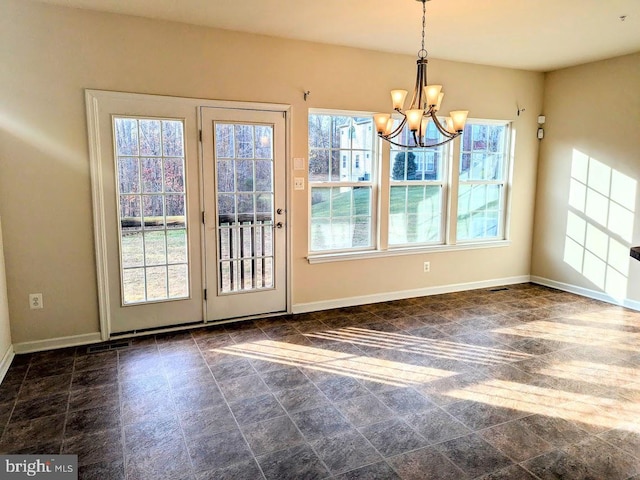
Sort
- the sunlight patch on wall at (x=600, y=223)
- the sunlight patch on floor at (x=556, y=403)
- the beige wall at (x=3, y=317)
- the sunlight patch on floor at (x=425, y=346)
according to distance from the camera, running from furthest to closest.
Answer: the sunlight patch on wall at (x=600, y=223), the sunlight patch on floor at (x=425, y=346), the beige wall at (x=3, y=317), the sunlight patch on floor at (x=556, y=403)

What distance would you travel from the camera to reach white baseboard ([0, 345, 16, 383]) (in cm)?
304

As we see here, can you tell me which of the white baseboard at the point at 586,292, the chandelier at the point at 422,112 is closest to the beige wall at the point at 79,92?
the chandelier at the point at 422,112

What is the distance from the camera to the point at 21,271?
11.1ft

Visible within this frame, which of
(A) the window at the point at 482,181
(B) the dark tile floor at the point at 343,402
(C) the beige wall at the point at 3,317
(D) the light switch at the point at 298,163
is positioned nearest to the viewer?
(B) the dark tile floor at the point at 343,402

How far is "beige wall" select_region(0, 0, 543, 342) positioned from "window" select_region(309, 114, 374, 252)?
0.54 feet

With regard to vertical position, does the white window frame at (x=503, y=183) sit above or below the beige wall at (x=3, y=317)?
above

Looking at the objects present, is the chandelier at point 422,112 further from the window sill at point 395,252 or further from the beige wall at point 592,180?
the beige wall at point 592,180

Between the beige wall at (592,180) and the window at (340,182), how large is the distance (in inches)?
95.4

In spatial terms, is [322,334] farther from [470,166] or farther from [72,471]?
[470,166]

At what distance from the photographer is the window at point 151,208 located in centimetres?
361

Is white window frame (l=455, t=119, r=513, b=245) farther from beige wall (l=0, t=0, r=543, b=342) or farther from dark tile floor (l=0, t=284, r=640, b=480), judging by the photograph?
beige wall (l=0, t=0, r=543, b=342)

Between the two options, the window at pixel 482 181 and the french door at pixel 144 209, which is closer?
the french door at pixel 144 209

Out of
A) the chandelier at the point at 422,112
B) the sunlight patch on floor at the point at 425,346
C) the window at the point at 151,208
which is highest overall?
the chandelier at the point at 422,112

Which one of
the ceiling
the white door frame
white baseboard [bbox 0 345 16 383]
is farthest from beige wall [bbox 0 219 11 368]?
the ceiling
